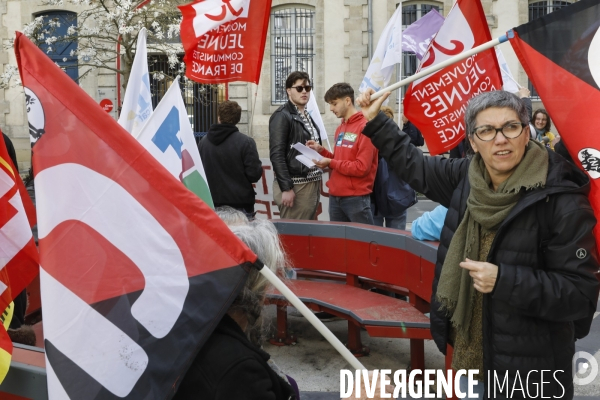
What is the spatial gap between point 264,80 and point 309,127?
1326cm

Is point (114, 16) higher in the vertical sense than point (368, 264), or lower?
higher

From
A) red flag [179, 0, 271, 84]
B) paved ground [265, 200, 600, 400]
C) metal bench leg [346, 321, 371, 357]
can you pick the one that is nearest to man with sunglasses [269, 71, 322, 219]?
red flag [179, 0, 271, 84]

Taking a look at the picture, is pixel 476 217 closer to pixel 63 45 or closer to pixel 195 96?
pixel 195 96

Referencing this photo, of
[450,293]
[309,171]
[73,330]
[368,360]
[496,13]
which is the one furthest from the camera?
[496,13]

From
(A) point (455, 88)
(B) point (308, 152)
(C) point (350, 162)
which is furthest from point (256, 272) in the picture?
(B) point (308, 152)

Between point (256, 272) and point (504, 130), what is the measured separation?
0.98 m

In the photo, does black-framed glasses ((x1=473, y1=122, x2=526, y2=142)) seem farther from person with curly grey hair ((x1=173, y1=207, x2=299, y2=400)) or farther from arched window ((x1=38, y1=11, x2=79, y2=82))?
arched window ((x1=38, y1=11, x2=79, y2=82))

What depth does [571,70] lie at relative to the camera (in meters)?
2.57

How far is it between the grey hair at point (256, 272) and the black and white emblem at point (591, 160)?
43.9 inches

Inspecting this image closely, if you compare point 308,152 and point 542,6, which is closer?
point 308,152

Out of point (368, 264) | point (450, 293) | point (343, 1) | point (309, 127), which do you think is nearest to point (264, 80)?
point (343, 1)

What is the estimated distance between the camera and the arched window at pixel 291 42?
63.6 ft

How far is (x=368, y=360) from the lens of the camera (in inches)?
186

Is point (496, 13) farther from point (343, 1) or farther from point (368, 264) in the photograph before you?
point (368, 264)
